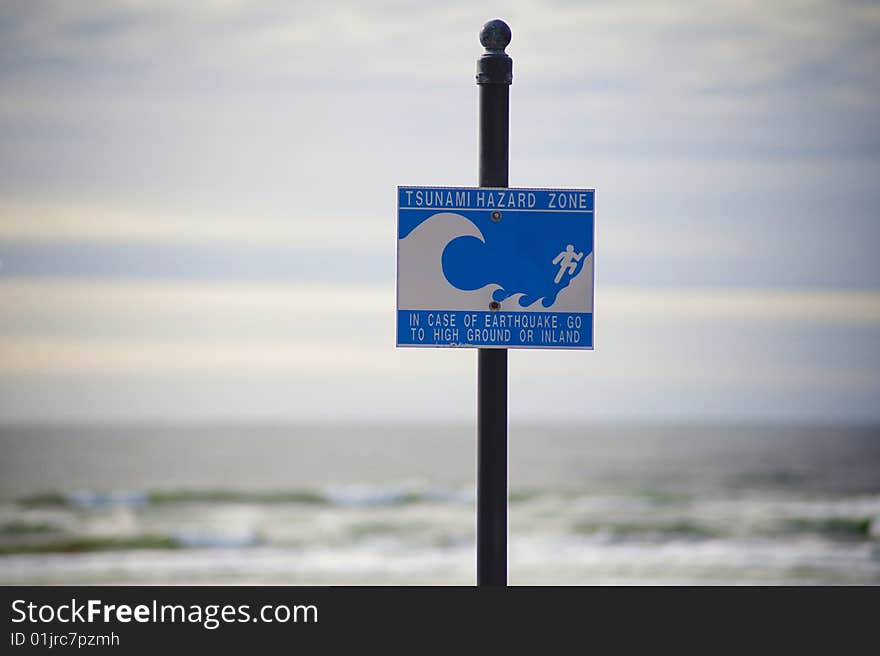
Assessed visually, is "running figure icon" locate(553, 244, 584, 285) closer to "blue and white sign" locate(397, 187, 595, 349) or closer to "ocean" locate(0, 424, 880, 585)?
"blue and white sign" locate(397, 187, 595, 349)

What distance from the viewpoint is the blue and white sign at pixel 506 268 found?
14.8 feet

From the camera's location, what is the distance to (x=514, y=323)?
450 cm

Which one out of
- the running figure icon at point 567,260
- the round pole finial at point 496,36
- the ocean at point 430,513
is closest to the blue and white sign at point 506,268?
the running figure icon at point 567,260

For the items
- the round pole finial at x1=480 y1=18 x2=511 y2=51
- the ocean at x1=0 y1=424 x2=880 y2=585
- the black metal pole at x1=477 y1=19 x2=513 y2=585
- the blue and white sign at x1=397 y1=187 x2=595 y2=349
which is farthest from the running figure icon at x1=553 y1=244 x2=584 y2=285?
the ocean at x1=0 y1=424 x2=880 y2=585

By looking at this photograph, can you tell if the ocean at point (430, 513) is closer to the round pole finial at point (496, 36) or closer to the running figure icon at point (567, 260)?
the running figure icon at point (567, 260)

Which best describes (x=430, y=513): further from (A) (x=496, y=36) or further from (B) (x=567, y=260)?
(A) (x=496, y=36)

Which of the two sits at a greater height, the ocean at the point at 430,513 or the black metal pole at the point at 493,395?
the ocean at the point at 430,513

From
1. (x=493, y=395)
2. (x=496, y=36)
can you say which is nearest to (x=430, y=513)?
(x=493, y=395)

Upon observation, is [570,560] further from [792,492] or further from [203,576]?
[792,492]

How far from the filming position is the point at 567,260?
4516 millimetres

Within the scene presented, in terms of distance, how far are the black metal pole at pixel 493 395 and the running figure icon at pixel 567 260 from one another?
12.6 inches

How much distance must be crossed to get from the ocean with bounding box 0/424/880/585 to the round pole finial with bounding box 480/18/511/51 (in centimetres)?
1402

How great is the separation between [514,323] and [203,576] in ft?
49.7
